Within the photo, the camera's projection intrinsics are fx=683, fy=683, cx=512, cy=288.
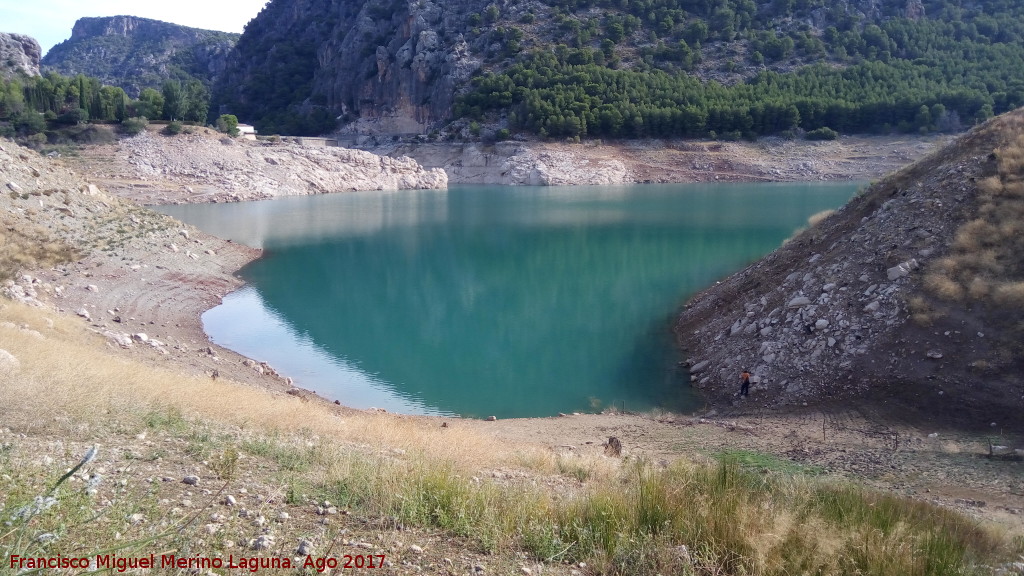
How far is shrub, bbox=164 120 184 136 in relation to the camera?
A: 213 feet

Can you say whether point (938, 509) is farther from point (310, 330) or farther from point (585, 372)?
point (310, 330)

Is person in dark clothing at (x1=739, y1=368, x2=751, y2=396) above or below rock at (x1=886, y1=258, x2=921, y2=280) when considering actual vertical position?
below

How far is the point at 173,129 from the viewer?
65.2 meters

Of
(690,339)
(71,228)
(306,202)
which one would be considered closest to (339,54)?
(306,202)

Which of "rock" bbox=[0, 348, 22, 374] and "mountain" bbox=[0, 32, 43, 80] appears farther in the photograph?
"mountain" bbox=[0, 32, 43, 80]

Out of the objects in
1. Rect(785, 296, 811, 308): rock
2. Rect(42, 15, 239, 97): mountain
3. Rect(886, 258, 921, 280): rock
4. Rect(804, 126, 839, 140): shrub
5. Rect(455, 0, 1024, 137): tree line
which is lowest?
Rect(785, 296, 811, 308): rock

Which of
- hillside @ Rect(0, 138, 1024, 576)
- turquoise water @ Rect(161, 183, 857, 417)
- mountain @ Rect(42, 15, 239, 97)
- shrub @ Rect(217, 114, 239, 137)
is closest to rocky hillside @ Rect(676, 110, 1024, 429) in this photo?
hillside @ Rect(0, 138, 1024, 576)

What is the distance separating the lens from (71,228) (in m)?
26.7

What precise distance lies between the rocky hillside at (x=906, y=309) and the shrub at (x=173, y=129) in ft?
202

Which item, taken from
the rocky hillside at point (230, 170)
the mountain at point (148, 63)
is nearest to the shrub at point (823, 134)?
the rocky hillside at point (230, 170)

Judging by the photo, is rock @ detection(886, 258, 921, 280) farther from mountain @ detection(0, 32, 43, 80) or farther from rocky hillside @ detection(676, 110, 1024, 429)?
mountain @ detection(0, 32, 43, 80)

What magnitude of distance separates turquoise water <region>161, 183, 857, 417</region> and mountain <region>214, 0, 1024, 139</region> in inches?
1326

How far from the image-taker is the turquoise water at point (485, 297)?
56.6ft

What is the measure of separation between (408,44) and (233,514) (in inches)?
4351
